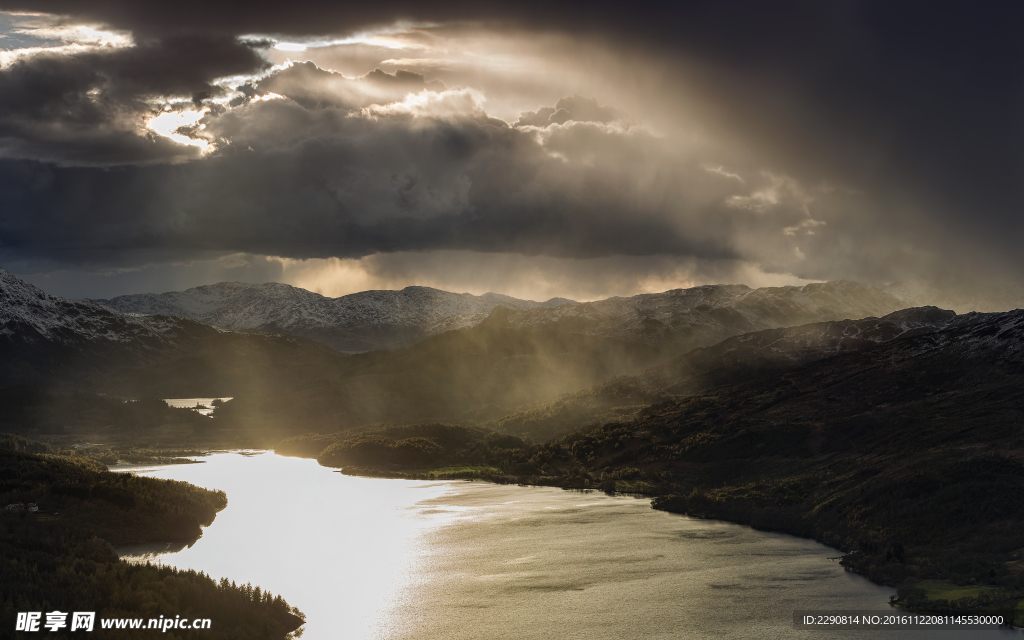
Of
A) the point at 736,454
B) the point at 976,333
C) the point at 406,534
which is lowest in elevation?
the point at 406,534

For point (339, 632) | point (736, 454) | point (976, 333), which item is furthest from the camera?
point (976, 333)

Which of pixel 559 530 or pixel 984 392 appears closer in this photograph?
pixel 559 530

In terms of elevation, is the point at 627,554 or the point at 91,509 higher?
the point at 91,509

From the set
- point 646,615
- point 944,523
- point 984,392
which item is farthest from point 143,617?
point 984,392

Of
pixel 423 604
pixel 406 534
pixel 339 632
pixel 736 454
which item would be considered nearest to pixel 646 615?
pixel 423 604

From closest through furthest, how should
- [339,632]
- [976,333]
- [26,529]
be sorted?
[339,632]
[26,529]
[976,333]

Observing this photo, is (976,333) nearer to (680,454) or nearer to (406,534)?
(680,454)
